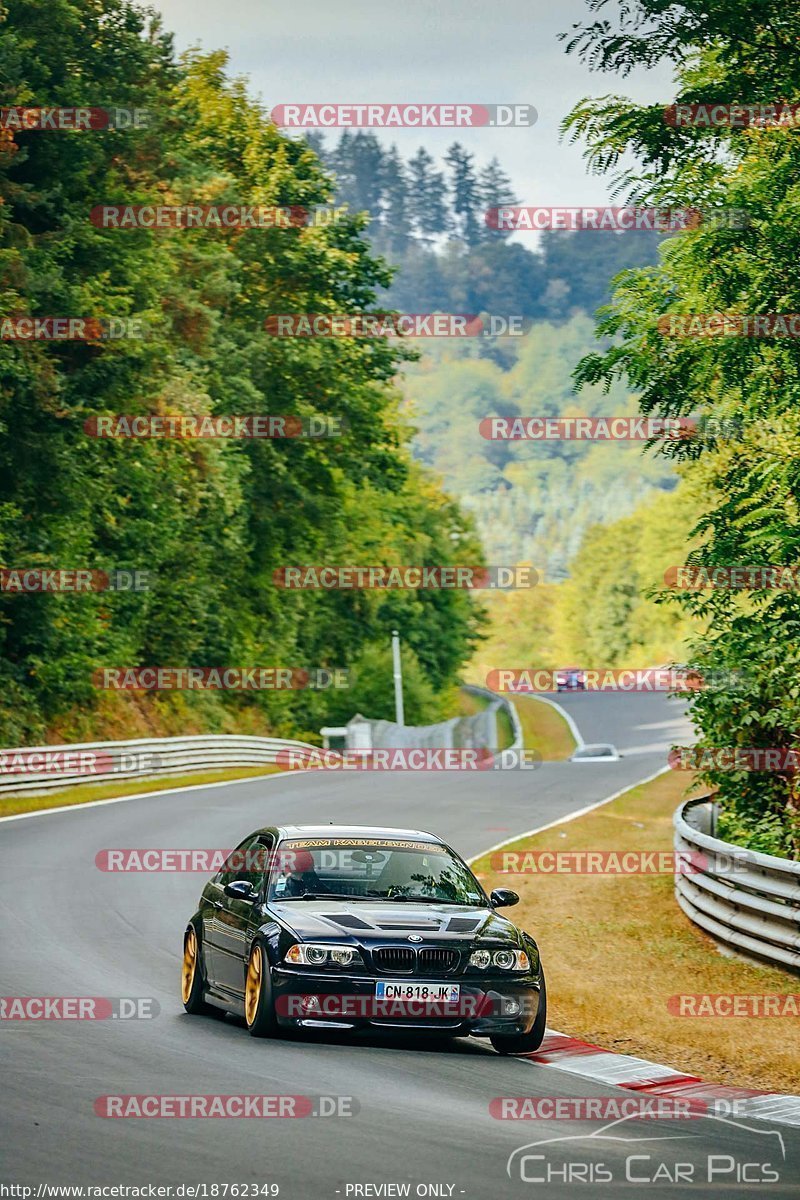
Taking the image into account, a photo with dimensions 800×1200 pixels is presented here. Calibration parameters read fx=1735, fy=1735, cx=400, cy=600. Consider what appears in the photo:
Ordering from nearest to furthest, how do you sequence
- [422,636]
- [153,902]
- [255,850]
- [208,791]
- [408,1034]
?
[408,1034]
[255,850]
[153,902]
[208,791]
[422,636]

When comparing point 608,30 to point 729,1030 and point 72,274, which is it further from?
point 72,274

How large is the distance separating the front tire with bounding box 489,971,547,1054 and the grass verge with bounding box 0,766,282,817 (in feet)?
69.7

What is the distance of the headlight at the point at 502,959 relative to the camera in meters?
10.9

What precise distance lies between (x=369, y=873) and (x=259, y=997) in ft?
4.49

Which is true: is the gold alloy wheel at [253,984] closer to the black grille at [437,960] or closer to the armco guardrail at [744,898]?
the black grille at [437,960]

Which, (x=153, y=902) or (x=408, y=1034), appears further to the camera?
(x=153, y=902)

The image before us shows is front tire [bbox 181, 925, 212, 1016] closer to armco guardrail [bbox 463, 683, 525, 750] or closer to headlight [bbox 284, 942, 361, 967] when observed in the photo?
headlight [bbox 284, 942, 361, 967]

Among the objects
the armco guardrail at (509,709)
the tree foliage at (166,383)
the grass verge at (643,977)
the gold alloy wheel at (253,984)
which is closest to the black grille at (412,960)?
Answer: the gold alloy wheel at (253,984)

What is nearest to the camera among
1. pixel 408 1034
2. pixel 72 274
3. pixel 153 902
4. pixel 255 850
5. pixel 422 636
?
pixel 408 1034

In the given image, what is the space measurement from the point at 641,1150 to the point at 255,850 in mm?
5039

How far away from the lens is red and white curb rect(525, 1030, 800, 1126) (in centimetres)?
952

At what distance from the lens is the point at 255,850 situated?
1257cm

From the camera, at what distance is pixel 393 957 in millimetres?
10758

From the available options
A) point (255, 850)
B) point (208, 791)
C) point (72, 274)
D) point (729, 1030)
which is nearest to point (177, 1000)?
point (255, 850)
